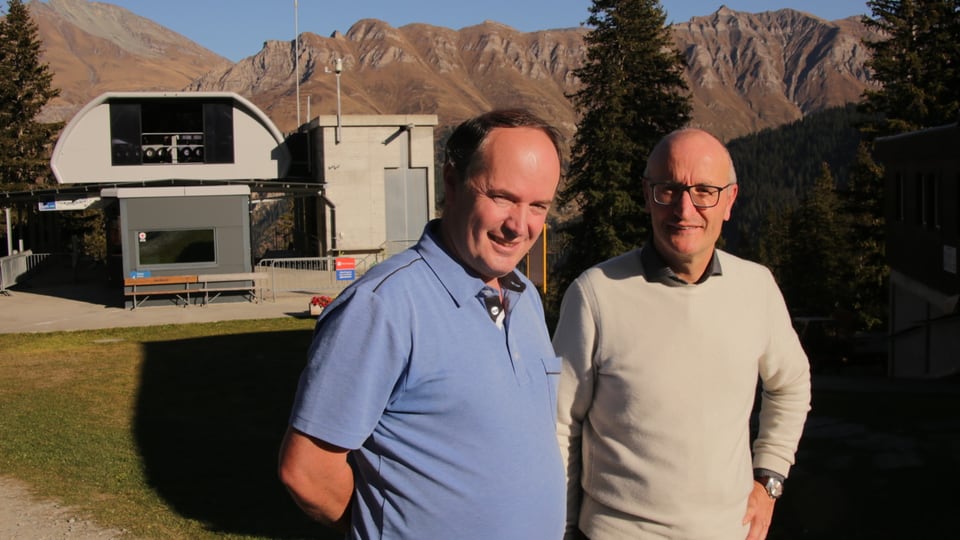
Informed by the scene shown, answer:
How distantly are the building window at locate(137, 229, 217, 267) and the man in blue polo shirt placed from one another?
21.4 metres

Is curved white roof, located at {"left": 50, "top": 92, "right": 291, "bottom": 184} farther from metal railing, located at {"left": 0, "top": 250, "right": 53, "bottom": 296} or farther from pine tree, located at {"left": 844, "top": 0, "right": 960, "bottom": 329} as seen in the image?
pine tree, located at {"left": 844, "top": 0, "right": 960, "bottom": 329}

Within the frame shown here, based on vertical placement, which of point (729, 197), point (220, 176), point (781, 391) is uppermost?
point (220, 176)

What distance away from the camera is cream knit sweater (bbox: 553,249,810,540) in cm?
285

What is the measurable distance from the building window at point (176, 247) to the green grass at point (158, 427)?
5.09m

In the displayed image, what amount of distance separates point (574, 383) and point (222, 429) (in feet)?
25.6

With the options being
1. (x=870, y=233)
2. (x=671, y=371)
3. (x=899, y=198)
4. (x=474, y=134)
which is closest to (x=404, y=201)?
(x=899, y=198)

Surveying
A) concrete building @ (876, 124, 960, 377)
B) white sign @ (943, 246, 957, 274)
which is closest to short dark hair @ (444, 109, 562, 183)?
concrete building @ (876, 124, 960, 377)

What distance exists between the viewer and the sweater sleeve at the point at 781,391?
312cm

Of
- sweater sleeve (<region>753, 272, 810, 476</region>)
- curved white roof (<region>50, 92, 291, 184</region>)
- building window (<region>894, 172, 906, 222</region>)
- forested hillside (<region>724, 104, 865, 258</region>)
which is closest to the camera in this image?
sweater sleeve (<region>753, 272, 810, 476</region>)

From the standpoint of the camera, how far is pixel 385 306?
2131mm

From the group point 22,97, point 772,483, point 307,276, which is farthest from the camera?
point 22,97

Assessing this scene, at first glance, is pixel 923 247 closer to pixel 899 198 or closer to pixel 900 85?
pixel 899 198

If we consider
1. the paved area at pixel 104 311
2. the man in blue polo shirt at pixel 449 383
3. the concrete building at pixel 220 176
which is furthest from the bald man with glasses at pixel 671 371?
the concrete building at pixel 220 176

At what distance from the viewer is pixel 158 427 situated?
10.0 m
